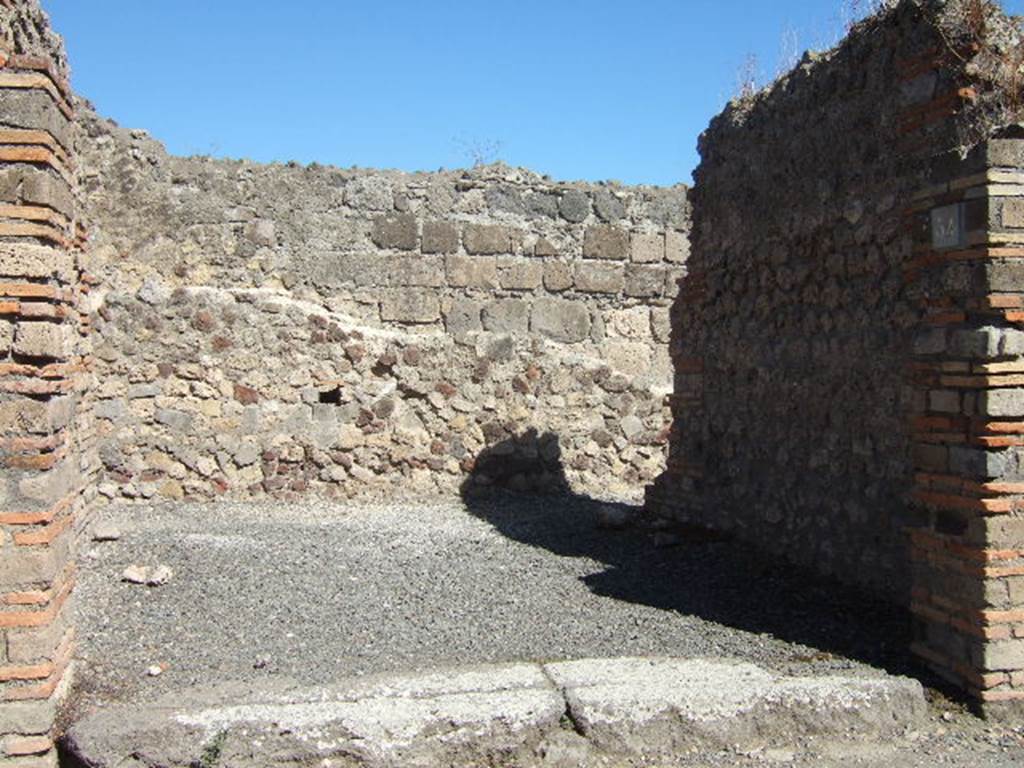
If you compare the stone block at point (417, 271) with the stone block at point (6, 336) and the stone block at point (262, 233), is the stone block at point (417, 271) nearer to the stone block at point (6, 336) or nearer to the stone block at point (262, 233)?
the stone block at point (262, 233)

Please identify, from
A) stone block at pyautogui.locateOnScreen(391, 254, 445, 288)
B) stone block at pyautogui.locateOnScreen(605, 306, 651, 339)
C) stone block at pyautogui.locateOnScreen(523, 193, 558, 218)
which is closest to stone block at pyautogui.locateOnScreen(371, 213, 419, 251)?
stone block at pyautogui.locateOnScreen(391, 254, 445, 288)

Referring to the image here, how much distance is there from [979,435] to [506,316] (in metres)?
6.31

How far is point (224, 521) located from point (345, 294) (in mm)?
2962

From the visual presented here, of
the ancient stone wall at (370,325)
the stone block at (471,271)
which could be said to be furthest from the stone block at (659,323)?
the stone block at (471,271)

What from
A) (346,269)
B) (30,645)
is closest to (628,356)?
(346,269)

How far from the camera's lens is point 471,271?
1006 cm

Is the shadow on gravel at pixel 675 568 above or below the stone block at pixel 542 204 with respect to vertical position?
below

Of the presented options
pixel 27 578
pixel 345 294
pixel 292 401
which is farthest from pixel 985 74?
pixel 345 294

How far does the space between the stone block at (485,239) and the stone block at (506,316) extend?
51cm

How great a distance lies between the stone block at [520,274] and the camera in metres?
10.1

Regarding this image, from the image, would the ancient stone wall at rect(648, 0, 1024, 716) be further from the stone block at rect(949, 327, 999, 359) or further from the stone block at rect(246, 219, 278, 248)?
the stone block at rect(246, 219, 278, 248)

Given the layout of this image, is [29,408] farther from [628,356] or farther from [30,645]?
[628,356]

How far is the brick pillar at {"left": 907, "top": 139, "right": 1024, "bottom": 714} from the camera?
163 inches

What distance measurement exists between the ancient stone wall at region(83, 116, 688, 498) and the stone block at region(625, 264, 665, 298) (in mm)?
18
